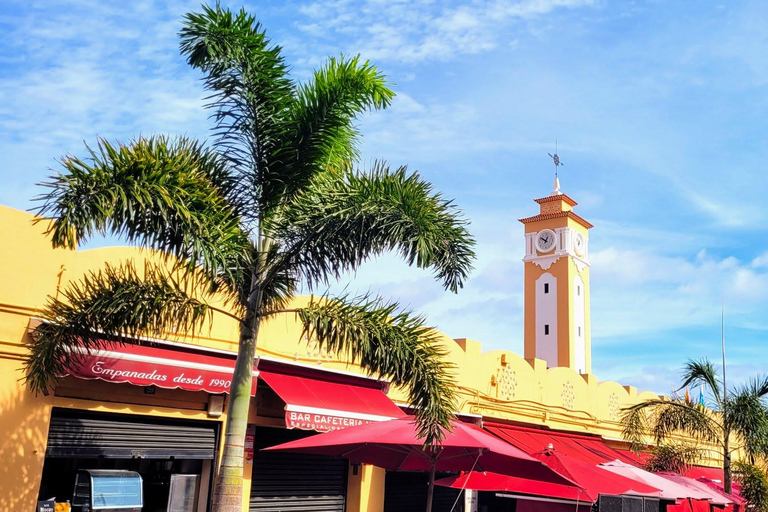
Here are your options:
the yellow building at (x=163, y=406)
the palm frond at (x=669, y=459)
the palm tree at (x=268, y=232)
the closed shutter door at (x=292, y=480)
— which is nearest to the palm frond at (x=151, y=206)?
the palm tree at (x=268, y=232)

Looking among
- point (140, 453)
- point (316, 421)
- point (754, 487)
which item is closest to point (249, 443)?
point (316, 421)

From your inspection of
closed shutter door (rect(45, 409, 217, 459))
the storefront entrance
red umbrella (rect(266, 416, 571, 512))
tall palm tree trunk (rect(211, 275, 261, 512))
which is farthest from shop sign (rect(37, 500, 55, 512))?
red umbrella (rect(266, 416, 571, 512))

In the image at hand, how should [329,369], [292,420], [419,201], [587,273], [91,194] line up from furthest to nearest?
[587,273] → [329,369] → [292,420] → [419,201] → [91,194]

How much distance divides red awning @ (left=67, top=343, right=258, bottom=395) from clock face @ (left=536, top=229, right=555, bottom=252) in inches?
1469

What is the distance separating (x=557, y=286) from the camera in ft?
153

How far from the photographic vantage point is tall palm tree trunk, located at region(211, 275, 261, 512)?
8.53 m

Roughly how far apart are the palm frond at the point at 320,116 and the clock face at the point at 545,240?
128 feet

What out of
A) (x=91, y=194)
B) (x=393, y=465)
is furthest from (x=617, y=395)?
(x=91, y=194)

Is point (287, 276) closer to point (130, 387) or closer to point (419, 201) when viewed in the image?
point (419, 201)

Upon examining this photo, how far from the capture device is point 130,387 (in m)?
11.5

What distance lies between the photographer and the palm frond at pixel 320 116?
9336mm

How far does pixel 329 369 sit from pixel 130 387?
3846 millimetres

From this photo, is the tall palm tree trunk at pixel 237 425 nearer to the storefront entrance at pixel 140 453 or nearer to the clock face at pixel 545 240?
the storefront entrance at pixel 140 453

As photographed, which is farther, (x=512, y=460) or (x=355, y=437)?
(x=512, y=460)
